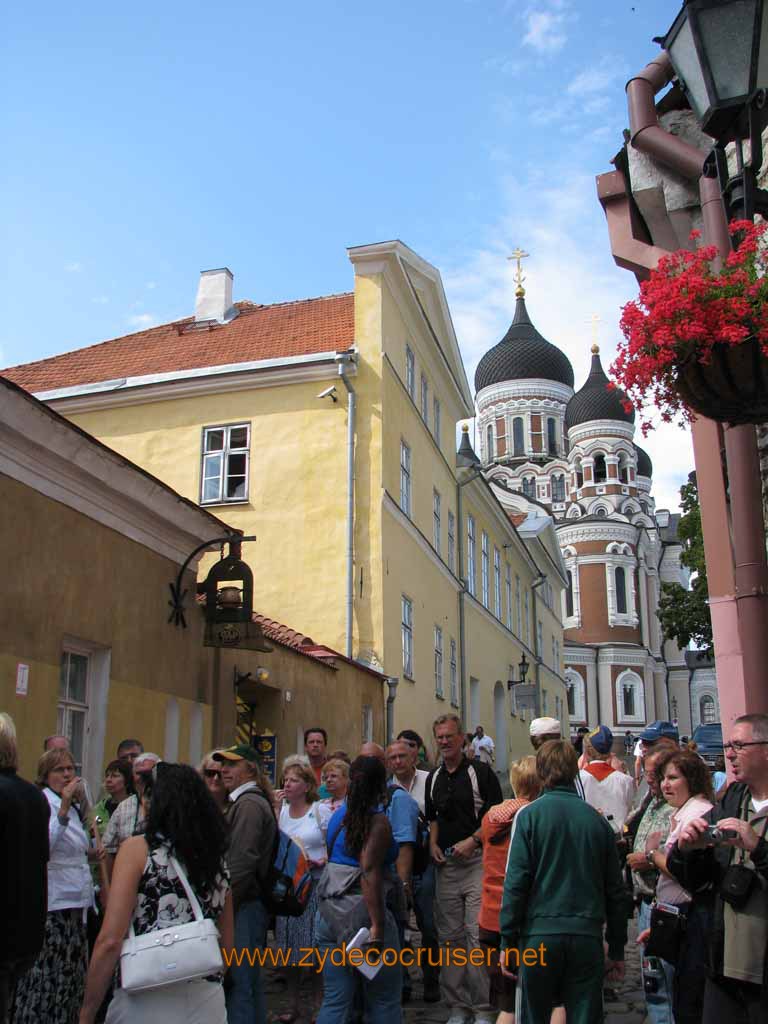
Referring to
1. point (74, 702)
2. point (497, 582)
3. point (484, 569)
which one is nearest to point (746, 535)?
point (74, 702)

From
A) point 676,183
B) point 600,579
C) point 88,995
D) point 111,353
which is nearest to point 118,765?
point 88,995

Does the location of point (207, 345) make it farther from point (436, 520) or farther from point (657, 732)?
point (657, 732)

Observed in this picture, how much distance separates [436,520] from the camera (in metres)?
25.1

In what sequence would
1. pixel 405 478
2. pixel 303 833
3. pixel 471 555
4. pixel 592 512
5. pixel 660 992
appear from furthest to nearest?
pixel 592 512 → pixel 471 555 → pixel 405 478 → pixel 303 833 → pixel 660 992

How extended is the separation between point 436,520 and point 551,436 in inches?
2121

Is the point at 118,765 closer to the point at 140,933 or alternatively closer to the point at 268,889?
the point at 268,889

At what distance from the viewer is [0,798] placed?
3.89 meters

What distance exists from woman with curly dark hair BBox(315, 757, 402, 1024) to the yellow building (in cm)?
1329

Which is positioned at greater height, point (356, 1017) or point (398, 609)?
point (398, 609)

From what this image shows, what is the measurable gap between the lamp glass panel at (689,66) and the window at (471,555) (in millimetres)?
23469

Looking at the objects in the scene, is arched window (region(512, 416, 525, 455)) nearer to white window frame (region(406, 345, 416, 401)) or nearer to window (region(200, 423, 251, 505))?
white window frame (region(406, 345, 416, 401))

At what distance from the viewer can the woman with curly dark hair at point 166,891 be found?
3.82 m

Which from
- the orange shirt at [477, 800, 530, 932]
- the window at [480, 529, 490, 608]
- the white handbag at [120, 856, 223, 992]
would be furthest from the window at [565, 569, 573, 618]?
the white handbag at [120, 856, 223, 992]

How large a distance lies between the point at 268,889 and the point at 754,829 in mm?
2811
